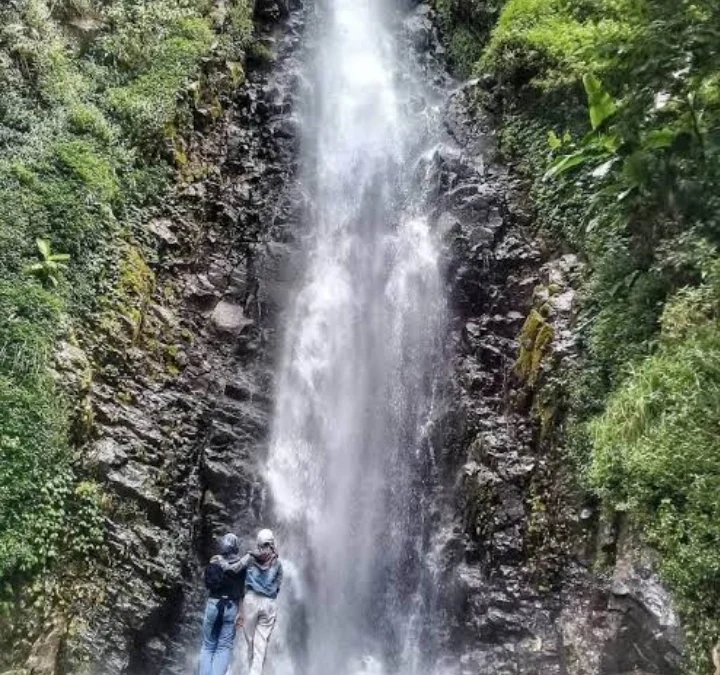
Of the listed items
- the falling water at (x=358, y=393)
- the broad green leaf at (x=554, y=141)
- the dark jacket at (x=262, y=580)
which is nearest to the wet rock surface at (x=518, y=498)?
the falling water at (x=358, y=393)

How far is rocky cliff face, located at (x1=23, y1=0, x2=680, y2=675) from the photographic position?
25.3 ft

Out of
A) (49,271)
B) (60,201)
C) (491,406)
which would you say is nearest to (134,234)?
(60,201)

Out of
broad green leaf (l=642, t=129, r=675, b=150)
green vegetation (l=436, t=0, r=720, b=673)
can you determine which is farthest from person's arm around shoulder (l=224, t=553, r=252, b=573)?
broad green leaf (l=642, t=129, r=675, b=150)

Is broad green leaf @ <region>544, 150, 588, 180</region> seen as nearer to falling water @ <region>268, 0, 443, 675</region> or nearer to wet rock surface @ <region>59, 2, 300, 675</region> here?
falling water @ <region>268, 0, 443, 675</region>

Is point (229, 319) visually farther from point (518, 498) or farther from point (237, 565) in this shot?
point (518, 498)

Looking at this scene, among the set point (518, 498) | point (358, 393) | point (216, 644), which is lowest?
point (216, 644)

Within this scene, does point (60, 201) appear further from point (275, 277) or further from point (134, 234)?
point (275, 277)

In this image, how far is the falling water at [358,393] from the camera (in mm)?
9125

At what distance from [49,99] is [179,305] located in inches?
147

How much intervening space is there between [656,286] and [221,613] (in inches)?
226

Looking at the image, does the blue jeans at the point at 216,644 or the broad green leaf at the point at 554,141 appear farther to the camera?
the broad green leaf at the point at 554,141

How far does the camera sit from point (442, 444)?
32.8ft

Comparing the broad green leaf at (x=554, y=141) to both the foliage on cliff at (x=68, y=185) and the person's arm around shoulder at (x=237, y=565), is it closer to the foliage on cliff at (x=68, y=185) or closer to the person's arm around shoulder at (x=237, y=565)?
the foliage on cliff at (x=68, y=185)

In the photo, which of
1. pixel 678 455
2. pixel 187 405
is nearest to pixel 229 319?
pixel 187 405
